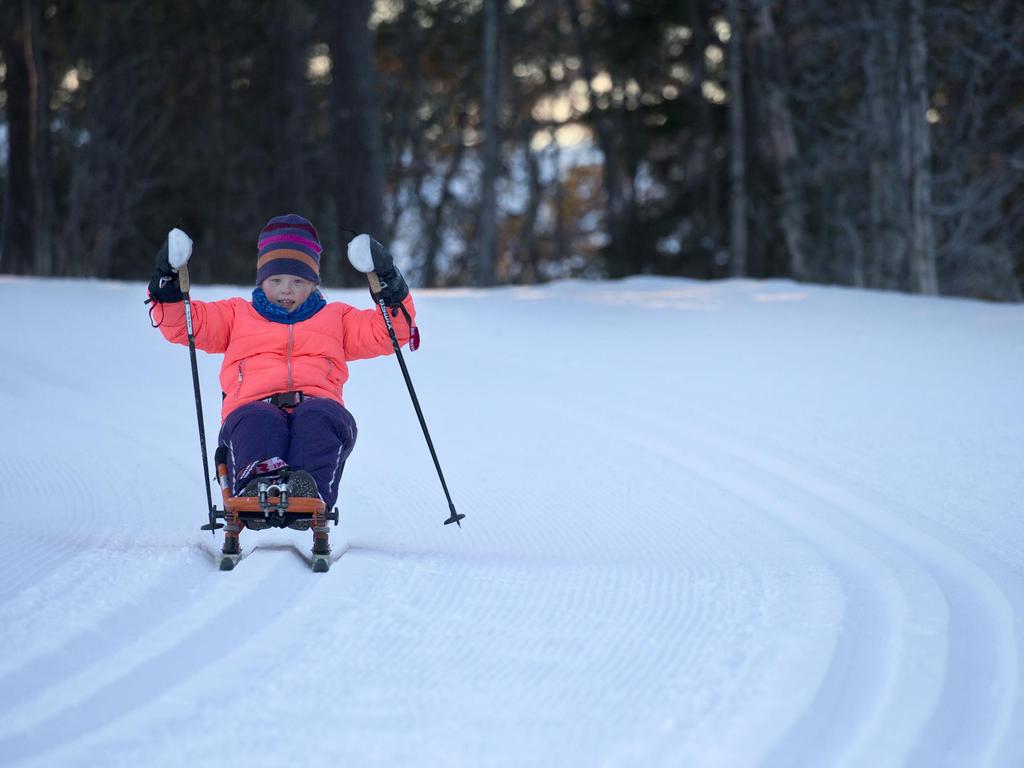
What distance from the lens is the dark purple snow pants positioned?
Result: 4.14 metres

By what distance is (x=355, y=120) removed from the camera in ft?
47.2

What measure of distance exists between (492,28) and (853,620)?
2012cm

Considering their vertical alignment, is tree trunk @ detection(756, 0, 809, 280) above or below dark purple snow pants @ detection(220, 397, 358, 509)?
above

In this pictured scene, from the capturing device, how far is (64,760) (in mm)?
2480

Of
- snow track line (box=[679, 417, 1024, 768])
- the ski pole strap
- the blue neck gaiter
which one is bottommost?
snow track line (box=[679, 417, 1024, 768])

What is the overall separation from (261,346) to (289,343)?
0.35ft

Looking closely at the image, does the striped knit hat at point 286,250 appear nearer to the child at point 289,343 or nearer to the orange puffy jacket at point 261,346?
the child at point 289,343

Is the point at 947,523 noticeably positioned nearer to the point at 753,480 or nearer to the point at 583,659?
the point at 753,480

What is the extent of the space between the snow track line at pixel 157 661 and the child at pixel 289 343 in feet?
1.52

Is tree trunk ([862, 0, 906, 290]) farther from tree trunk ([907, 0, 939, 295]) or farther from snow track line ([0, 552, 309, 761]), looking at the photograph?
snow track line ([0, 552, 309, 761])

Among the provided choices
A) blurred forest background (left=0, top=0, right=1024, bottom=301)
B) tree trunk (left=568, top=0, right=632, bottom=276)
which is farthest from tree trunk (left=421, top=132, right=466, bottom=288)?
tree trunk (left=568, top=0, right=632, bottom=276)

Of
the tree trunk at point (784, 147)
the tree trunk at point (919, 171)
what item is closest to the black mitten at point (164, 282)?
the tree trunk at point (919, 171)

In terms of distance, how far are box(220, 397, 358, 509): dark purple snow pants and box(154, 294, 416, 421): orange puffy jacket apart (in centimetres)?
13

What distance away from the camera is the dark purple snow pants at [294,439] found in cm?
414
